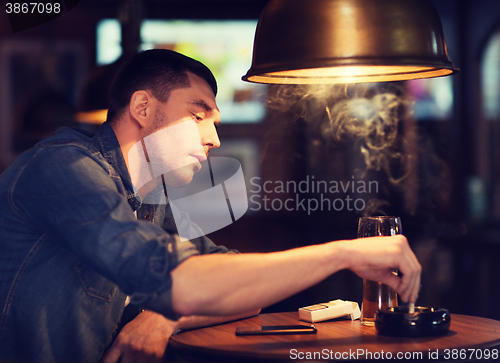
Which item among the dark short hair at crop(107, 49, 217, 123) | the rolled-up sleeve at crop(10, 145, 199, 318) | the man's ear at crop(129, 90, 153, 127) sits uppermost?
the dark short hair at crop(107, 49, 217, 123)

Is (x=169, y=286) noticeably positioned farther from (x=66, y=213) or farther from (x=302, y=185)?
(x=302, y=185)

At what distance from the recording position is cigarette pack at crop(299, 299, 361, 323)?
1.30 m

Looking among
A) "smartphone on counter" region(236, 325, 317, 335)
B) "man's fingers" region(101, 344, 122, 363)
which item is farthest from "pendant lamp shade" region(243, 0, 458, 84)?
"man's fingers" region(101, 344, 122, 363)

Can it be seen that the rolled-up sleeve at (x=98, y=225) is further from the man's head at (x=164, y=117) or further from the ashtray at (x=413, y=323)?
the ashtray at (x=413, y=323)

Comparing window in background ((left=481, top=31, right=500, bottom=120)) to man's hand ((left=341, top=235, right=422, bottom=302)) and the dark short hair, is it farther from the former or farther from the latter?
man's hand ((left=341, top=235, right=422, bottom=302))

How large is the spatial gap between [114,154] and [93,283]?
35 cm

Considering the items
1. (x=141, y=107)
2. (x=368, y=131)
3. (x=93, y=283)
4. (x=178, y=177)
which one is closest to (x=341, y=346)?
(x=93, y=283)

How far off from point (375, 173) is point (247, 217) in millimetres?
1633

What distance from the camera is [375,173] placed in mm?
3004

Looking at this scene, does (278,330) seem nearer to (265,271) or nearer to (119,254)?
(265,271)

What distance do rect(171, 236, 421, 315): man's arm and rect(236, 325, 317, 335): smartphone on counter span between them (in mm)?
185

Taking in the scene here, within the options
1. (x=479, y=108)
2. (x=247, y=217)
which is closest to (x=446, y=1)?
(x=479, y=108)

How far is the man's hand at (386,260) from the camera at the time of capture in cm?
105

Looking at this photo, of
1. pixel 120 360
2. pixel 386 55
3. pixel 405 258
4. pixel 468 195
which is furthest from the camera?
pixel 468 195
